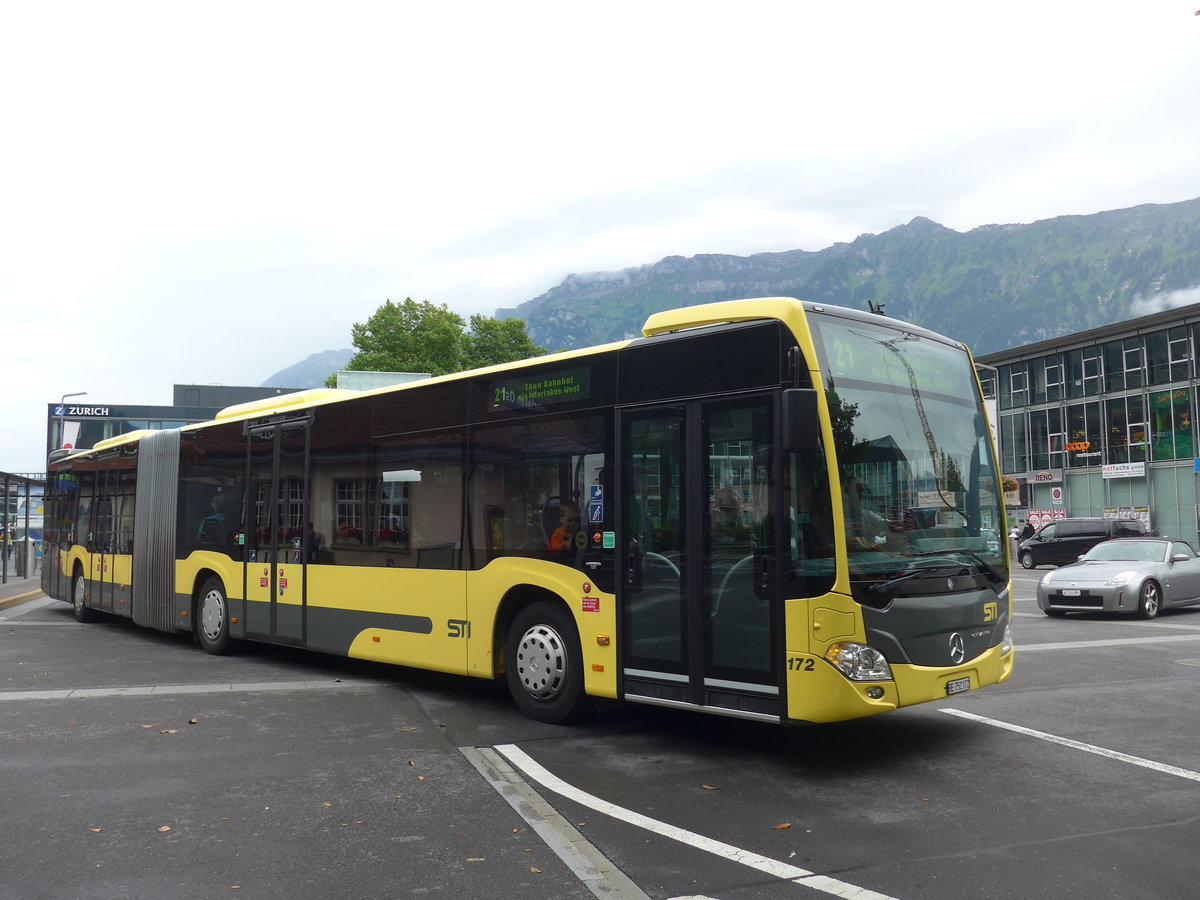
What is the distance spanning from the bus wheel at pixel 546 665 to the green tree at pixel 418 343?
4520 cm

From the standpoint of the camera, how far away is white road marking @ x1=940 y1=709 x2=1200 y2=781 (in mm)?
6270

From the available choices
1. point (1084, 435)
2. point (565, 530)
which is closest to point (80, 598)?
point (565, 530)

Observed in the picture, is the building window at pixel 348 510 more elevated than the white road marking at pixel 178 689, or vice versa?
the building window at pixel 348 510

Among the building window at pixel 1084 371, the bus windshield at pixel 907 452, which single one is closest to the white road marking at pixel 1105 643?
the bus windshield at pixel 907 452

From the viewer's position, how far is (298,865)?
462 cm

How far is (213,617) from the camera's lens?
1259 cm

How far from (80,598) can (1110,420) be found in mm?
43650

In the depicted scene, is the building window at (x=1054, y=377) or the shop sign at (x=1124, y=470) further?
the building window at (x=1054, y=377)

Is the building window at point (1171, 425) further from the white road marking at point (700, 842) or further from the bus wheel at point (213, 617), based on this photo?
the white road marking at point (700, 842)

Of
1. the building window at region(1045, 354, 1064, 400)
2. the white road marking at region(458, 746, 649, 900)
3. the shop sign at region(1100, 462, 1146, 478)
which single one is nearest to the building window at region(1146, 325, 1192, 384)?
the shop sign at region(1100, 462, 1146, 478)

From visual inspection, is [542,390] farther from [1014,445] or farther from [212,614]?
[1014,445]

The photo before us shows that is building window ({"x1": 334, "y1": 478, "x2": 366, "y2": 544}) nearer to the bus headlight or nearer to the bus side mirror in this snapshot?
the bus side mirror

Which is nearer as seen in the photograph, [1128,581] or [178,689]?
[178,689]

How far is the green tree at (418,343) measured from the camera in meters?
53.9
